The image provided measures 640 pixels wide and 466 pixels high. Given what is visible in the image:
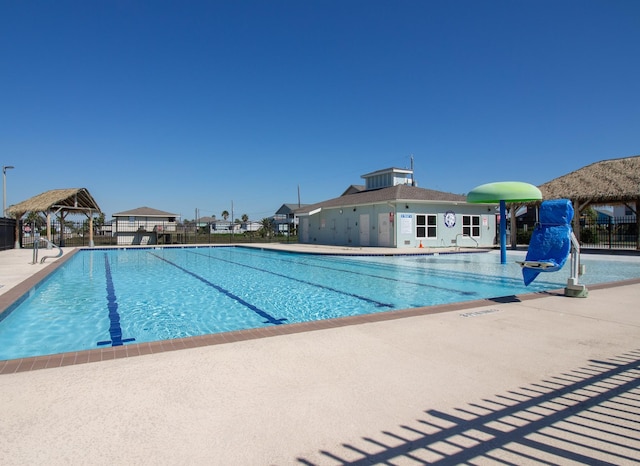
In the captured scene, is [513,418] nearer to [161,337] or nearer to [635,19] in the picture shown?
[161,337]

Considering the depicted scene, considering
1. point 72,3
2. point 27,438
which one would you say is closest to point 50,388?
point 27,438

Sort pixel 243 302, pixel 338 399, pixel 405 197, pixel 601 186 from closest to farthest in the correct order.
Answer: pixel 338 399 < pixel 243 302 < pixel 601 186 < pixel 405 197

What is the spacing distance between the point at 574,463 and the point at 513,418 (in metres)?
0.55

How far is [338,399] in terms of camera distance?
2.94m

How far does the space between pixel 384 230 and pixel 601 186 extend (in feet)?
36.8

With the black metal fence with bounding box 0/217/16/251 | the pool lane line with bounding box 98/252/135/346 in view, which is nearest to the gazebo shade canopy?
the pool lane line with bounding box 98/252/135/346

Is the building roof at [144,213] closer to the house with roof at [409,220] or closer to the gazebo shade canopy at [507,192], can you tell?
the house with roof at [409,220]

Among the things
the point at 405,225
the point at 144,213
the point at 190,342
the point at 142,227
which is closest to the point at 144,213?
the point at 144,213

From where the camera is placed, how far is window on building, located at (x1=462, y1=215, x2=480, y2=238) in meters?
24.0

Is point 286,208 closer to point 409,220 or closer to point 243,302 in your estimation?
point 409,220

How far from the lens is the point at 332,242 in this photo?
87.2 feet

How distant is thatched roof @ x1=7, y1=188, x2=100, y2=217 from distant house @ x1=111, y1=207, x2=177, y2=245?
19.3 ft

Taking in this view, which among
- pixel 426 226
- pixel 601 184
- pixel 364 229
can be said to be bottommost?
pixel 364 229

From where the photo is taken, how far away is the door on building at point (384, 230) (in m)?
21.8
